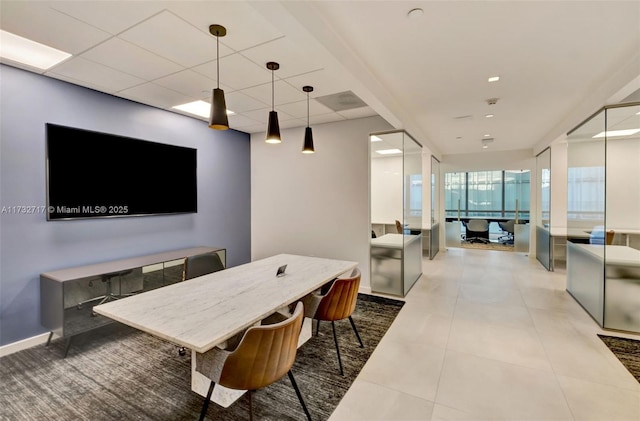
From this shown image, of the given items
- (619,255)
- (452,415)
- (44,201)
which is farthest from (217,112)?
(619,255)

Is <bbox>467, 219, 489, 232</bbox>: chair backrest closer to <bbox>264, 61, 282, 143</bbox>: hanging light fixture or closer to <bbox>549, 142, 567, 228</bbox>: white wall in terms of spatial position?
<bbox>549, 142, 567, 228</bbox>: white wall

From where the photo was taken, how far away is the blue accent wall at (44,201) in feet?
9.02

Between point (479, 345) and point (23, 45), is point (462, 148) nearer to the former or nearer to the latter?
point (479, 345)

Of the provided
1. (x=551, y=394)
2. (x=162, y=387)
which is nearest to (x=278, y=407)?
(x=162, y=387)

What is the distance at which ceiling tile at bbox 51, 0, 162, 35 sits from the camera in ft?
6.30

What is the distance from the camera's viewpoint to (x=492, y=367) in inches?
98.8

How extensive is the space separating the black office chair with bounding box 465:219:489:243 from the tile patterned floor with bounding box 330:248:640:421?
4.89 m

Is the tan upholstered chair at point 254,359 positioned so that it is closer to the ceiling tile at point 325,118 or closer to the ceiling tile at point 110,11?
the ceiling tile at point 110,11

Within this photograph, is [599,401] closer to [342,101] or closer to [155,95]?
[342,101]

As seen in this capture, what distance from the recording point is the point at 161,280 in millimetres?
3543

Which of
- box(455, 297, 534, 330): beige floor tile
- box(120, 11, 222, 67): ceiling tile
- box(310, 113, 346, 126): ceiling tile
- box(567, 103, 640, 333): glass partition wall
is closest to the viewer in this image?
box(120, 11, 222, 67): ceiling tile

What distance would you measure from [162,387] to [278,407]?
985mm

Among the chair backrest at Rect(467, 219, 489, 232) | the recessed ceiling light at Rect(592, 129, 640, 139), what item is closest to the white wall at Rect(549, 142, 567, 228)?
the recessed ceiling light at Rect(592, 129, 640, 139)

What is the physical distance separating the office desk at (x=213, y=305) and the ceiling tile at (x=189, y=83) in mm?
2077
